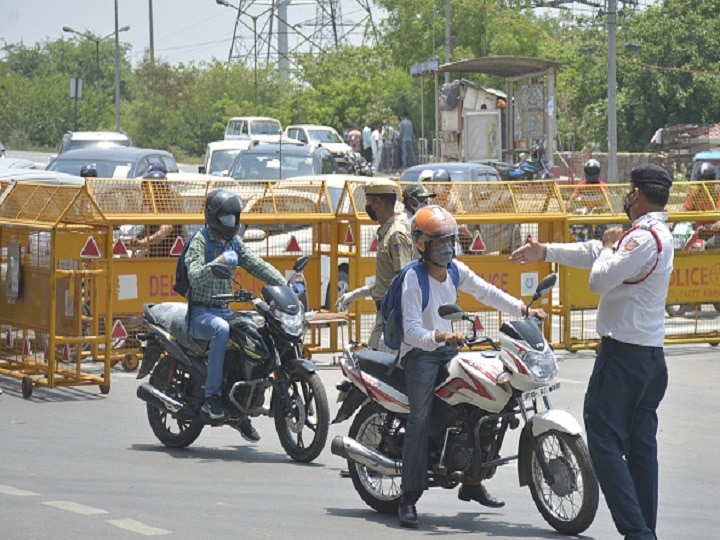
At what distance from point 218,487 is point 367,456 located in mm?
1354

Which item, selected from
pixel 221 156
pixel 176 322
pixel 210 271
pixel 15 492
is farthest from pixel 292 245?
pixel 221 156

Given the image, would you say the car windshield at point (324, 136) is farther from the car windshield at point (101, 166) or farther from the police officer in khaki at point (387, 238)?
the police officer in khaki at point (387, 238)

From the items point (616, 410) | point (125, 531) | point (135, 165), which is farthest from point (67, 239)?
point (135, 165)

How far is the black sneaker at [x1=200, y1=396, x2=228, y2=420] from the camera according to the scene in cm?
1069

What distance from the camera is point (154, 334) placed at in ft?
36.8

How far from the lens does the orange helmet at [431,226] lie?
27.4 feet

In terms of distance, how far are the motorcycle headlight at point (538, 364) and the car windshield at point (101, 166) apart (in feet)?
61.8

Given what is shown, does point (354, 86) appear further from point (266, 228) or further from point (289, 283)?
point (289, 283)

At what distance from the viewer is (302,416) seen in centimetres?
1039

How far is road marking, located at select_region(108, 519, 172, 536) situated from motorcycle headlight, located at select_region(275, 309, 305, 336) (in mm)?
2264

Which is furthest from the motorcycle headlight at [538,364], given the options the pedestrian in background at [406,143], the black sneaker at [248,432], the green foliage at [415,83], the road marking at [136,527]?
the pedestrian in background at [406,143]

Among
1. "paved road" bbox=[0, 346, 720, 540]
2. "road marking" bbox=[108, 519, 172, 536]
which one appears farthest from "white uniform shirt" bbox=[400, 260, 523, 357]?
"road marking" bbox=[108, 519, 172, 536]

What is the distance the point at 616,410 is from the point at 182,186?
28.7 ft

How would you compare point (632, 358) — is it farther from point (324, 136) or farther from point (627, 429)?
point (324, 136)
